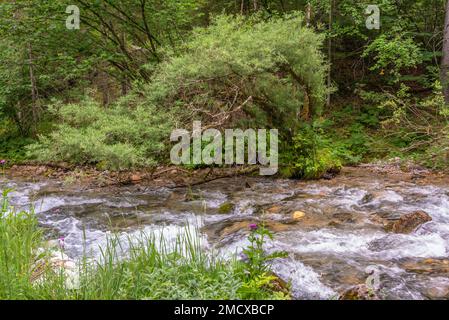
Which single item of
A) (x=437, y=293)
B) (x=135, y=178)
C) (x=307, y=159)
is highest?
(x=307, y=159)

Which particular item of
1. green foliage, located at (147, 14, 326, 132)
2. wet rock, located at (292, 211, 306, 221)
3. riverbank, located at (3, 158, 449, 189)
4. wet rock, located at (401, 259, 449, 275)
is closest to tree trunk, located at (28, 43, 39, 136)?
riverbank, located at (3, 158, 449, 189)

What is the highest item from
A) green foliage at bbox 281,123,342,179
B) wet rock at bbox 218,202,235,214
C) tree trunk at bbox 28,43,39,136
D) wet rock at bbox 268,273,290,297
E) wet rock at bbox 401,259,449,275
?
tree trunk at bbox 28,43,39,136

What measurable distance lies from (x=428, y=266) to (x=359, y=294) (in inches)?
51.2

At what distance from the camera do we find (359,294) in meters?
3.74

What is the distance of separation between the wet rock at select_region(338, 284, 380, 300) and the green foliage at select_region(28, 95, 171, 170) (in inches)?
164

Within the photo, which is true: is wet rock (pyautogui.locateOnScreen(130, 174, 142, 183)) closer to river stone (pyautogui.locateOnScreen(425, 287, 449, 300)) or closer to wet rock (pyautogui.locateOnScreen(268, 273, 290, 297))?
wet rock (pyautogui.locateOnScreen(268, 273, 290, 297))

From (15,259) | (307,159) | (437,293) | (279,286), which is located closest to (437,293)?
(437,293)

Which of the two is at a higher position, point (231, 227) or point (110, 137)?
point (110, 137)

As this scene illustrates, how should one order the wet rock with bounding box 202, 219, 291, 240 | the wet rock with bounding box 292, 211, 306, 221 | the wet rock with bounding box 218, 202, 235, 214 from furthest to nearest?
the wet rock with bounding box 218, 202, 235, 214, the wet rock with bounding box 292, 211, 306, 221, the wet rock with bounding box 202, 219, 291, 240

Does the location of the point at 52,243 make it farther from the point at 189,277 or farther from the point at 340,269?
the point at 340,269

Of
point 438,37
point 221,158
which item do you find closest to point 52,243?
point 221,158

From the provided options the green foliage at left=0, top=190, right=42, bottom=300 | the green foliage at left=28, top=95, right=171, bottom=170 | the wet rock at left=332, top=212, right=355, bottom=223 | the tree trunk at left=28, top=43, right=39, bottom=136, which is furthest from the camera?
the tree trunk at left=28, top=43, right=39, bottom=136

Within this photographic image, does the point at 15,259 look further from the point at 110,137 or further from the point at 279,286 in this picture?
the point at 110,137

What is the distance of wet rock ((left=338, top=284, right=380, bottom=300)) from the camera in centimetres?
368
